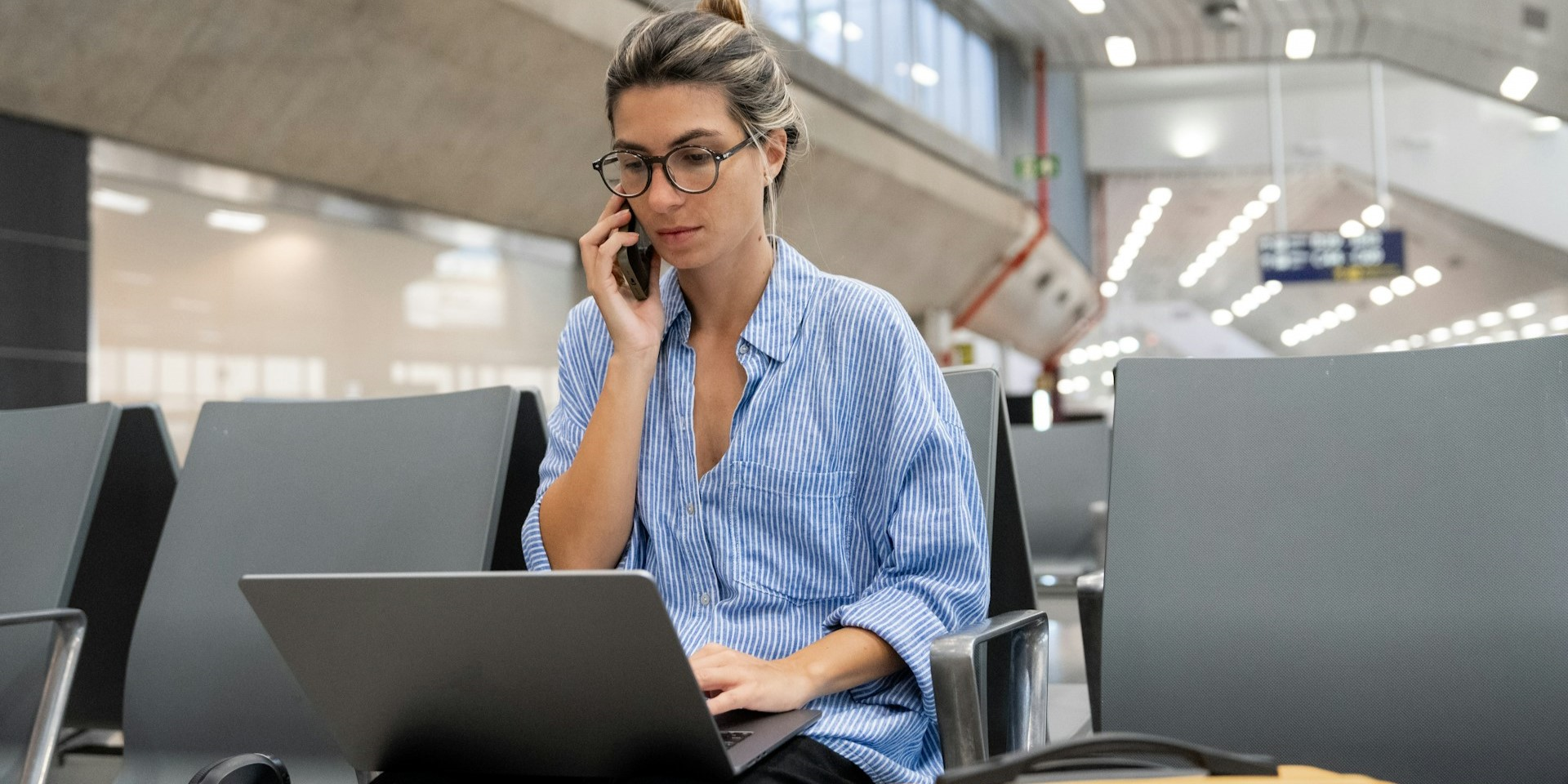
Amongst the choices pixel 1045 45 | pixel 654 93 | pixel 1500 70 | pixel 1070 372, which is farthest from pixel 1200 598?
pixel 1070 372

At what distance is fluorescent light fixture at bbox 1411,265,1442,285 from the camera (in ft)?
78.9

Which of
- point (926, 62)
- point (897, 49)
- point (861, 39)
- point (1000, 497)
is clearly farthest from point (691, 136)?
point (926, 62)

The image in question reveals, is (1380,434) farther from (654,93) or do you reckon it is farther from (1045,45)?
(1045,45)

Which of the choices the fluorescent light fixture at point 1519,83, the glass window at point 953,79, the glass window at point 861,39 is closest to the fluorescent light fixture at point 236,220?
the glass window at point 861,39

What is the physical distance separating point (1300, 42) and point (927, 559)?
14.8m

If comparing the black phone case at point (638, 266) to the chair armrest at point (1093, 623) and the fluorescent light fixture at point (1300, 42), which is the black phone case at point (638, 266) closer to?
the chair armrest at point (1093, 623)

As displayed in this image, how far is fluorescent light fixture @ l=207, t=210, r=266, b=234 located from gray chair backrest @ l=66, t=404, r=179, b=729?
510 centimetres

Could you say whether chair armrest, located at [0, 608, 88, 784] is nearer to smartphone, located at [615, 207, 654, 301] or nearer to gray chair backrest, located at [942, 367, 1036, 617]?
smartphone, located at [615, 207, 654, 301]

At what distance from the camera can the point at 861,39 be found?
12.9 metres

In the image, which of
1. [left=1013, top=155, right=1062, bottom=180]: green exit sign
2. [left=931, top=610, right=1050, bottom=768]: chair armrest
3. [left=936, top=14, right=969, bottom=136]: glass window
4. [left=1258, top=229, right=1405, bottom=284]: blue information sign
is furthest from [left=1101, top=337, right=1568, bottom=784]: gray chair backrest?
[left=1258, top=229, right=1405, bottom=284]: blue information sign

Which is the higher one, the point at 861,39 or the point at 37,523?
the point at 861,39

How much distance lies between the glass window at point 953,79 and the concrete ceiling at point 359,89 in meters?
4.68

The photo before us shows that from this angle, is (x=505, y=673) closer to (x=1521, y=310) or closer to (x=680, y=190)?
(x=680, y=190)

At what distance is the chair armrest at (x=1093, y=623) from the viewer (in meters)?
1.92
